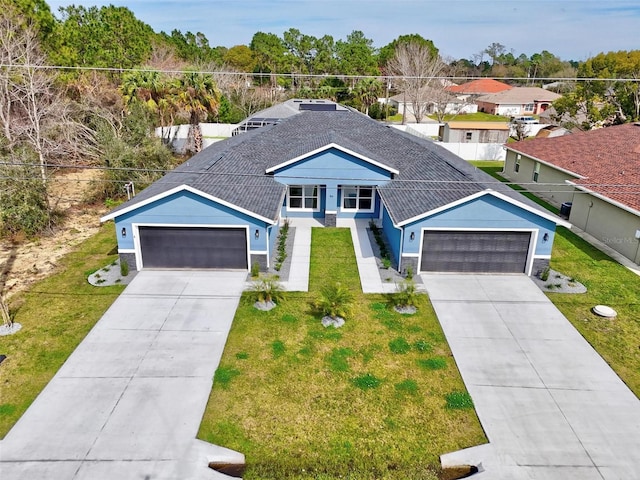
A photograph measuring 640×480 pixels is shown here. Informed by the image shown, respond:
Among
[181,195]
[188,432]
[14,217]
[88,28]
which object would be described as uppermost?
[88,28]

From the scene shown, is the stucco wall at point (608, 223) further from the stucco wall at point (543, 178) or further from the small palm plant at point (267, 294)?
the small palm plant at point (267, 294)

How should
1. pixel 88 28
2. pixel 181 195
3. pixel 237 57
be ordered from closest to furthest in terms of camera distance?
pixel 181 195, pixel 88 28, pixel 237 57

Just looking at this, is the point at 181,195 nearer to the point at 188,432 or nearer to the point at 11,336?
the point at 11,336

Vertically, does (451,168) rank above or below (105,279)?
above

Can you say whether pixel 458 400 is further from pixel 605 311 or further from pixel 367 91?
pixel 367 91

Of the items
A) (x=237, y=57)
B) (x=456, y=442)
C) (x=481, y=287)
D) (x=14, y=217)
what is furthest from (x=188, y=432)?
Answer: (x=237, y=57)

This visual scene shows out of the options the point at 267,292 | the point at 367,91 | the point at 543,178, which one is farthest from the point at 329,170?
the point at 367,91

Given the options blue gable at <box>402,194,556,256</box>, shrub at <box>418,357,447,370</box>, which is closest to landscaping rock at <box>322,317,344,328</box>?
shrub at <box>418,357,447,370</box>

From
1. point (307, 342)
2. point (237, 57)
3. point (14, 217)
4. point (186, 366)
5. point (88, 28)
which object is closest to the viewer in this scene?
point (186, 366)
